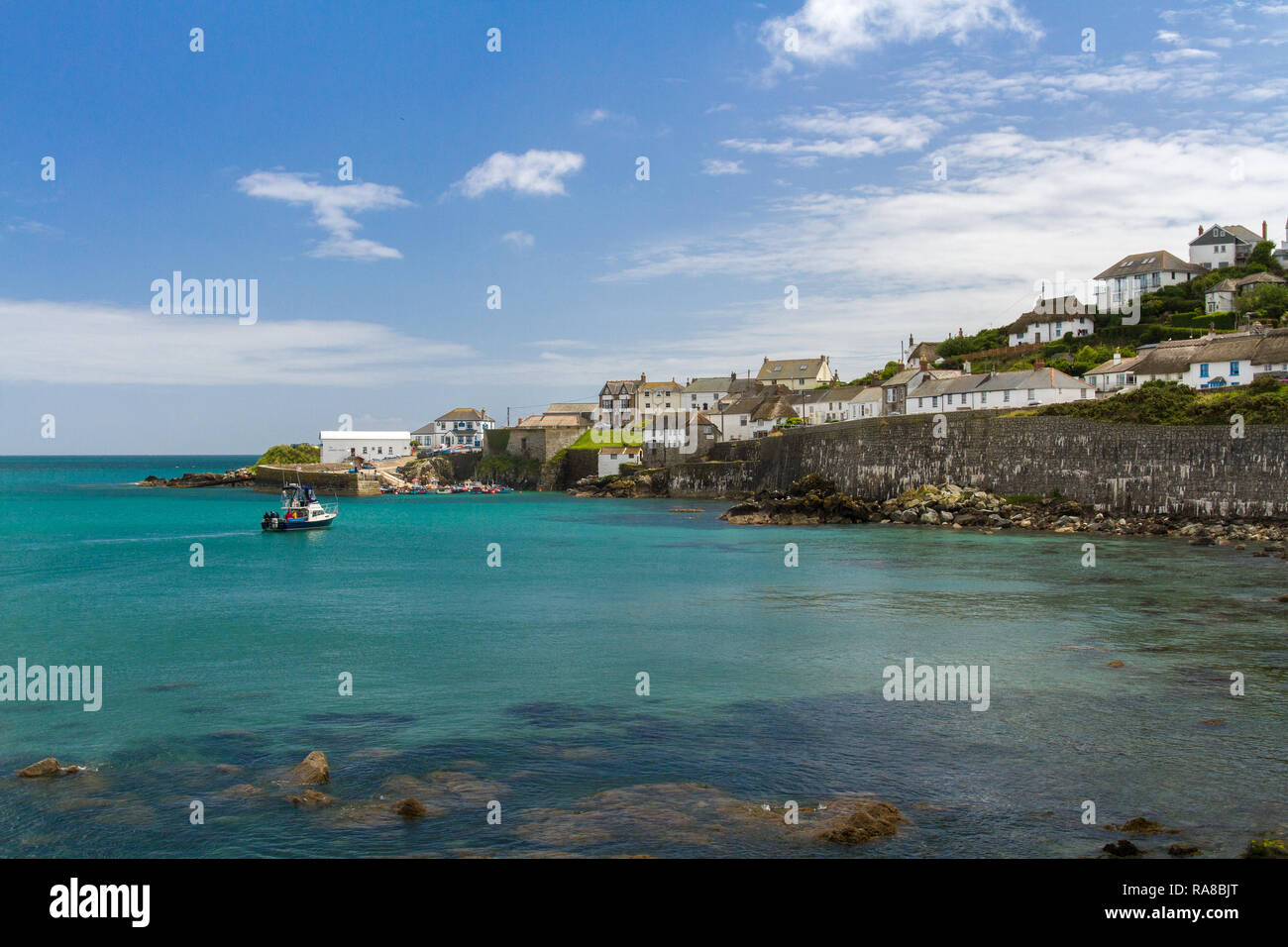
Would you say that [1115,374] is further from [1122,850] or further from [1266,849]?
[1122,850]

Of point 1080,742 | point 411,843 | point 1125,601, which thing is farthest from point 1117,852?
point 1125,601

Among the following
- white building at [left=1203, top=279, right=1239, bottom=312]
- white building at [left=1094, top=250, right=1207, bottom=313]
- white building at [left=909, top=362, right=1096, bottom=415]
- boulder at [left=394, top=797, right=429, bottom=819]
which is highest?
white building at [left=1094, top=250, right=1207, bottom=313]

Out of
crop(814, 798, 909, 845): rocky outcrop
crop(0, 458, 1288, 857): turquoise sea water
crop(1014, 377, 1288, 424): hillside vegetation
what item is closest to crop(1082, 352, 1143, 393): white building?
crop(1014, 377, 1288, 424): hillside vegetation

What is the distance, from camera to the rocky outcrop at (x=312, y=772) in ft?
43.8

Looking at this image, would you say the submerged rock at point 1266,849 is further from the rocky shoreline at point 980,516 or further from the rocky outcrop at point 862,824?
the rocky shoreline at point 980,516

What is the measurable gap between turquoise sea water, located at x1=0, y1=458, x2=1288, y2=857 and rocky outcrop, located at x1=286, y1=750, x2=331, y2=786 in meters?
0.35

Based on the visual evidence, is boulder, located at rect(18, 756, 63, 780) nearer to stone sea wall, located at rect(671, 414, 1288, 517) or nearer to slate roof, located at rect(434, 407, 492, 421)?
stone sea wall, located at rect(671, 414, 1288, 517)

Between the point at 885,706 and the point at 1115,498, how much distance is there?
1443 inches

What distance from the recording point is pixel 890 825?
37.5 feet

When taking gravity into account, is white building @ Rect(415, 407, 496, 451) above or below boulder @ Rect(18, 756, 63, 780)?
above

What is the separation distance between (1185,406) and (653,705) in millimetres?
42488

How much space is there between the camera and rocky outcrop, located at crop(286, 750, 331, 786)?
13344mm

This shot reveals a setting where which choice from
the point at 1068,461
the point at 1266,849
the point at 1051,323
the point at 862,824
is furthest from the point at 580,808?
the point at 1051,323

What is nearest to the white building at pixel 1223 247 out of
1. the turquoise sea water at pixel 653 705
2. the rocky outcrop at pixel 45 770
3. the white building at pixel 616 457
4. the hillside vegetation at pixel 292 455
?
the white building at pixel 616 457
